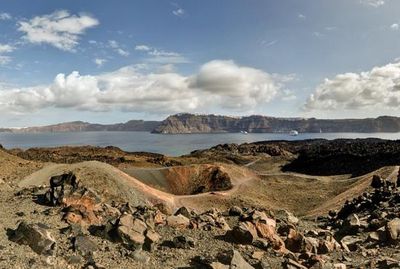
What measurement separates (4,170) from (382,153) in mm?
58918

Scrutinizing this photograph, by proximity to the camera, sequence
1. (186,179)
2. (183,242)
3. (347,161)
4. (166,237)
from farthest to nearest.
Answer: (347,161), (186,179), (166,237), (183,242)

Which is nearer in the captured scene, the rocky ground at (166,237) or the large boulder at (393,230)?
the rocky ground at (166,237)

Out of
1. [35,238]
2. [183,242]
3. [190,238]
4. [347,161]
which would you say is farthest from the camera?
[347,161]

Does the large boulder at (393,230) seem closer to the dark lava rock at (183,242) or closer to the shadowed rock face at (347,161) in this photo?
the dark lava rock at (183,242)

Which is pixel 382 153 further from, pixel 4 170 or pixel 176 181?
pixel 4 170

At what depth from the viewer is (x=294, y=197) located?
52.4 meters

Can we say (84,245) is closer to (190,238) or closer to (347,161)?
(190,238)

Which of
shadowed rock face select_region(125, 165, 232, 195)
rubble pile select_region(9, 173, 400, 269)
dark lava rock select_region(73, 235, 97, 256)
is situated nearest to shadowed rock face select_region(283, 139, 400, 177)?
shadowed rock face select_region(125, 165, 232, 195)

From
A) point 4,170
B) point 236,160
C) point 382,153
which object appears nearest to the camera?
point 4,170

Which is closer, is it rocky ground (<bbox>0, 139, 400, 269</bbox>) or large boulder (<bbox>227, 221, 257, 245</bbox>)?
rocky ground (<bbox>0, 139, 400, 269</bbox>)

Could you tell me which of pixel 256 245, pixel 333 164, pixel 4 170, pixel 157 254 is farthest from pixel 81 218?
pixel 333 164

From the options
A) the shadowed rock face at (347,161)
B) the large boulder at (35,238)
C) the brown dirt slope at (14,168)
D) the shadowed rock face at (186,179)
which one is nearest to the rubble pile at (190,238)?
the large boulder at (35,238)

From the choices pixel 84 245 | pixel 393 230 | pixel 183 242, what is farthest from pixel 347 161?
pixel 84 245

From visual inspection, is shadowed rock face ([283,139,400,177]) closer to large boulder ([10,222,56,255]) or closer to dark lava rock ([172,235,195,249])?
dark lava rock ([172,235,195,249])
